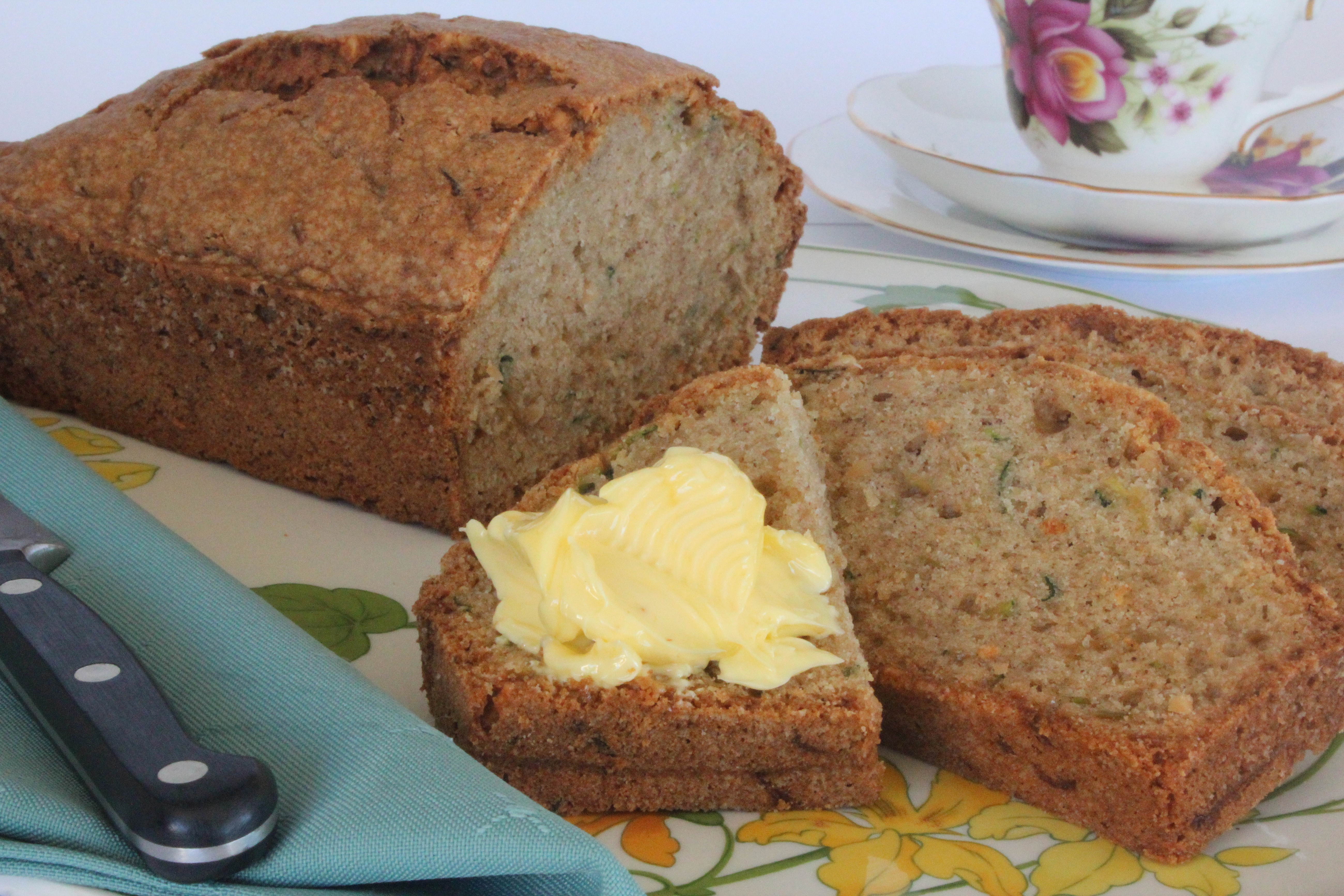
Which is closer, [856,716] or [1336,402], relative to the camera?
[856,716]

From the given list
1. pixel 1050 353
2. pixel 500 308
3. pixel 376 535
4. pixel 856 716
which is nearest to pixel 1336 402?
pixel 1050 353

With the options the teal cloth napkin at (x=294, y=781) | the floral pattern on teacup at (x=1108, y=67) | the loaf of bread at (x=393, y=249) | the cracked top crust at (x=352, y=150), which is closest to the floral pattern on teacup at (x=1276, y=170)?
the floral pattern on teacup at (x=1108, y=67)

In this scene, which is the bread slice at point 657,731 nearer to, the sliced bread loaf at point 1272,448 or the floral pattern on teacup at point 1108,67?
the sliced bread loaf at point 1272,448

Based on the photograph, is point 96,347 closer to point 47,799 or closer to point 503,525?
point 503,525

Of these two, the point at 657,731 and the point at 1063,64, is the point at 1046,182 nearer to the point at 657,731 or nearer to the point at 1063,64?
the point at 1063,64

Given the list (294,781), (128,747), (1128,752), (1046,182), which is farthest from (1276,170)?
(128,747)

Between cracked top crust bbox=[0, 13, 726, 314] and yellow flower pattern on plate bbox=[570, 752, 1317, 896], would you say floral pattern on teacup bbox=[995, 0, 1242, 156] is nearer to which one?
cracked top crust bbox=[0, 13, 726, 314]

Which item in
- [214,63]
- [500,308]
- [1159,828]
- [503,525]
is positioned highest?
[214,63]
